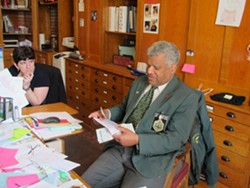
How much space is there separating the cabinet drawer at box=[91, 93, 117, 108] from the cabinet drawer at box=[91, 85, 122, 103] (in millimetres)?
39

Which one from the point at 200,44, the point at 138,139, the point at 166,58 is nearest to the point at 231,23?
the point at 200,44

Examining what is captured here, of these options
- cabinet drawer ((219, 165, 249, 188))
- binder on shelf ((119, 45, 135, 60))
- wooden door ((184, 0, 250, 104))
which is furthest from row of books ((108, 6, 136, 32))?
cabinet drawer ((219, 165, 249, 188))

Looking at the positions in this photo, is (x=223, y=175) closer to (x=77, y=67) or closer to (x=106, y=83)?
(x=106, y=83)

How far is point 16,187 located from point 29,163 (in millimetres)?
182

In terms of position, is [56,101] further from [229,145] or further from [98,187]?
[229,145]

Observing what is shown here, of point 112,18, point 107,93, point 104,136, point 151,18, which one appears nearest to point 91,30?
point 112,18

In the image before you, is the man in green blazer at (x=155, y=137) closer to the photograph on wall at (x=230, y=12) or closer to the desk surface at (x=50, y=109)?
the desk surface at (x=50, y=109)

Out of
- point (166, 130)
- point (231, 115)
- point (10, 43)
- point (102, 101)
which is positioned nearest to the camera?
point (166, 130)

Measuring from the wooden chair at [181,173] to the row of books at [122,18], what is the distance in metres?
1.97

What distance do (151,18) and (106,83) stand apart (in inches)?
40.9

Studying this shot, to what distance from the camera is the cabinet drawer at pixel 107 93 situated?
3.39 meters

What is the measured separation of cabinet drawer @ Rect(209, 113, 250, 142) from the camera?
2.14 meters

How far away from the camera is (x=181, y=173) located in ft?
5.76

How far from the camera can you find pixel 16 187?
3.70 ft
